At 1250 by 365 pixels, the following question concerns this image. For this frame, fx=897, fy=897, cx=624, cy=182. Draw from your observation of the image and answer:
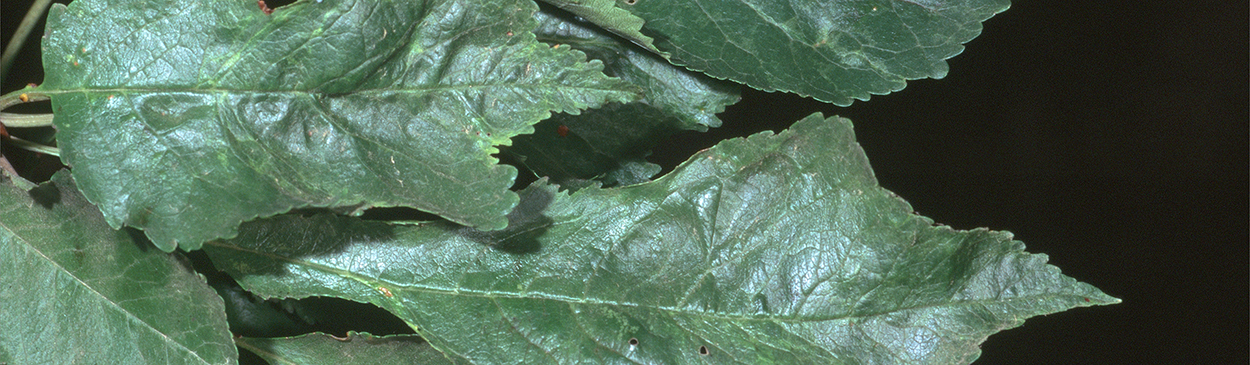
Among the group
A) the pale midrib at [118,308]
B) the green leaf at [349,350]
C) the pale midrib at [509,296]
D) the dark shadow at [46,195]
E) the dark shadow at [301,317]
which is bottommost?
the dark shadow at [301,317]

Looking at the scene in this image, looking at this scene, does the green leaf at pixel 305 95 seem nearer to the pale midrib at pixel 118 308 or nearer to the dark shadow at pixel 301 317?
the pale midrib at pixel 118 308

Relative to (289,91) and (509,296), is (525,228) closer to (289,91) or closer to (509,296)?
(509,296)

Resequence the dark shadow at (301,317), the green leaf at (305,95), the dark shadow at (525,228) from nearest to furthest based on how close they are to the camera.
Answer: the green leaf at (305,95), the dark shadow at (525,228), the dark shadow at (301,317)

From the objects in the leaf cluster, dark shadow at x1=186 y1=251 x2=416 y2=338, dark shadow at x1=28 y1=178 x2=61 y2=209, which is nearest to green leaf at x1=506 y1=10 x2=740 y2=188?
the leaf cluster

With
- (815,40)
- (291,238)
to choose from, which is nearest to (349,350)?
(291,238)

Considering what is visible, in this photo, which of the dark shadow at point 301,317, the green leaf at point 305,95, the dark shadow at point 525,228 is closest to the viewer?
the green leaf at point 305,95

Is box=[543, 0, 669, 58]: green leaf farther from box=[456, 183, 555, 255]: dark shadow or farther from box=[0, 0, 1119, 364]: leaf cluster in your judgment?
box=[456, 183, 555, 255]: dark shadow

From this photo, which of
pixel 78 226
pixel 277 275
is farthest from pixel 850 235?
pixel 78 226

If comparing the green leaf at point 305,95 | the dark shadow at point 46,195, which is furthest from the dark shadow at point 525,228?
the dark shadow at point 46,195
